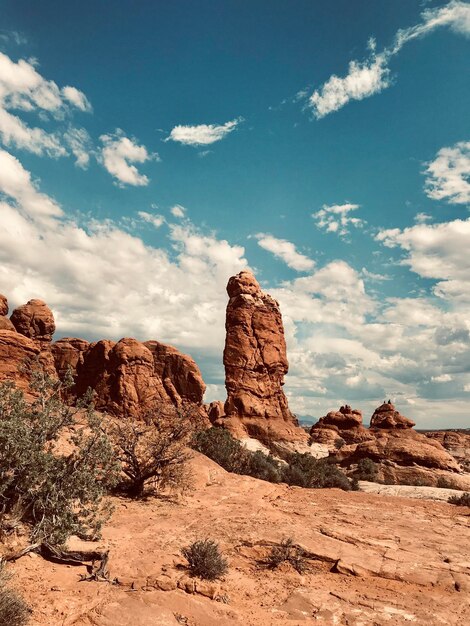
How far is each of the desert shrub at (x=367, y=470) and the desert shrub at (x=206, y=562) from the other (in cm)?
2612

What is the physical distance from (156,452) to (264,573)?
308 inches

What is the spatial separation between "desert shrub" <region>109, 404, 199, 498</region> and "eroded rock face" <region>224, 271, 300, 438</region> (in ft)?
119

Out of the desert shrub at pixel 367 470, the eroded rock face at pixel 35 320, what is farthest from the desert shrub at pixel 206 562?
the eroded rock face at pixel 35 320

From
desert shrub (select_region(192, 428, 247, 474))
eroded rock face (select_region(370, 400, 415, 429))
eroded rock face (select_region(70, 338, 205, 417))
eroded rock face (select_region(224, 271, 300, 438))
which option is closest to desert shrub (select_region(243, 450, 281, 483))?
desert shrub (select_region(192, 428, 247, 474))

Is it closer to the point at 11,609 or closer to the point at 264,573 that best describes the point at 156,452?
the point at 264,573

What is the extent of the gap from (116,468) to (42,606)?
429cm

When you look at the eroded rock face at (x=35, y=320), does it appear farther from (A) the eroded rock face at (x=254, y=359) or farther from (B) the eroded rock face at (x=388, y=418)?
(B) the eroded rock face at (x=388, y=418)

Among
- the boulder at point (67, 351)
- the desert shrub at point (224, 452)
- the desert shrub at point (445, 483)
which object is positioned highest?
the boulder at point (67, 351)

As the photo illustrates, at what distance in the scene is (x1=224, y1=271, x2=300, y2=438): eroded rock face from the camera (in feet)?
177

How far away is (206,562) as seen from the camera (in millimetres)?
8430

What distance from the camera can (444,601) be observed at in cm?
792

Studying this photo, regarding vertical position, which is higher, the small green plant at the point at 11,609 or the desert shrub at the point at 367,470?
the small green plant at the point at 11,609

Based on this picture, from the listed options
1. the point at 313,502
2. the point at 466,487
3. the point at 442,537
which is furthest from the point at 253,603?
the point at 466,487

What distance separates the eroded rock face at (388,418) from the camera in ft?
162
